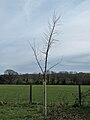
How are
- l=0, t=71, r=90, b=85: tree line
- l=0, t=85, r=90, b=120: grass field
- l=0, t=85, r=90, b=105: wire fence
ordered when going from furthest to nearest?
→ l=0, t=71, r=90, b=85: tree line → l=0, t=85, r=90, b=105: wire fence → l=0, t=85, r=90, b=120: grass field

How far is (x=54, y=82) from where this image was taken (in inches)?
1859

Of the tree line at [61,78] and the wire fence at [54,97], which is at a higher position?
the tree line at [61,78]

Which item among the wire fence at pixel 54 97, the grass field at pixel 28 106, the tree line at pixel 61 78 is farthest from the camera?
the tree line at pixel 61 78

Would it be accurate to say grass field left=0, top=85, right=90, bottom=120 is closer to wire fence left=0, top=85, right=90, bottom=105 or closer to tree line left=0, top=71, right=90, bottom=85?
wire fence left=0, top=85, right=90, bottom=105

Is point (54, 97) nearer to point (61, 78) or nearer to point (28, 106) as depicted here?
point (28, 106)

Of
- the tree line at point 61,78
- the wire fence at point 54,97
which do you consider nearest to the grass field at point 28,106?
the wire fence at point 54,97

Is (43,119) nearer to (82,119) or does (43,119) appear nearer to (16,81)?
(82,119)

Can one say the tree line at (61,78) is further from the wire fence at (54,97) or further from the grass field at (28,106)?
the grass field at (28,106)

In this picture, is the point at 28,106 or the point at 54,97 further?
the point at 54,97

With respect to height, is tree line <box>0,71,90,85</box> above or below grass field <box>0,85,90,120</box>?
above

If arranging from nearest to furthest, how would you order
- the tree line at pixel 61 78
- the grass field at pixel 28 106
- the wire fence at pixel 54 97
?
1. the grass field at pixel 28 106
2. the wire fence at pixel 54 97
3. the tree line at pixel 61 78

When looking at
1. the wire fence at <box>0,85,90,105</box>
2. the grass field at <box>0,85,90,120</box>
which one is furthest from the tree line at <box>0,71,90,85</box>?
the grass field at <box>0,85,90,120</box>

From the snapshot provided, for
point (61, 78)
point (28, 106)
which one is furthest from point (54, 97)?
point (61, 78)

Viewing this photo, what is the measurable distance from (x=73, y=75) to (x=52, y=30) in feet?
109
